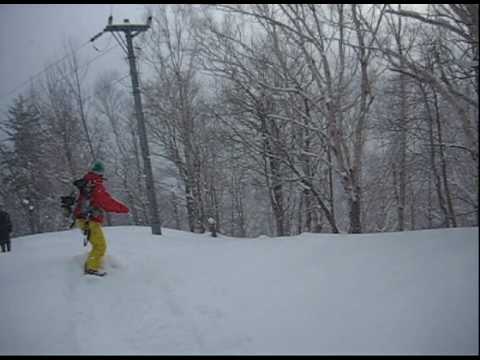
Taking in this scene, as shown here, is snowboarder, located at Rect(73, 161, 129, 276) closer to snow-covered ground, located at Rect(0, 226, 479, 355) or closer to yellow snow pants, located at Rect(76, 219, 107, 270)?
yellow snow pants, located at Rect(76, 219, 107, 270)

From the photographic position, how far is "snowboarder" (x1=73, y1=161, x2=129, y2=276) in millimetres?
4887

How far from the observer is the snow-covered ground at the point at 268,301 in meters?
2.59

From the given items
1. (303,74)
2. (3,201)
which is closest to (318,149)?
(303,74)

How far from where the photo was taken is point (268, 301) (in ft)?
11.8

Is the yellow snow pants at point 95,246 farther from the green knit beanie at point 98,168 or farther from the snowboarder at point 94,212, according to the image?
the green knit beanie at point 98,168

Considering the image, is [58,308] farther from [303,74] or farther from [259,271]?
[303,74]

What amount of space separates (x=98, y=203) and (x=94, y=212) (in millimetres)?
154

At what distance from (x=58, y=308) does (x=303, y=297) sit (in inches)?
125

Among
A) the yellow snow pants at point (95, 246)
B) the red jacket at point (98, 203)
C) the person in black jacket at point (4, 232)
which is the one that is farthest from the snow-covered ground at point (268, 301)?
the person in black jacket at point (4, 232)

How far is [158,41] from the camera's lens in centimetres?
Result: 1883

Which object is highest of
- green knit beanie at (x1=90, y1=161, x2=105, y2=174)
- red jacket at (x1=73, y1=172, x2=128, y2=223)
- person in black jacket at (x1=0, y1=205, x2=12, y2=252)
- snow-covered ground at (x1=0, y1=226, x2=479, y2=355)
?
green knit beanie at (x1=90, y1=161, x2=105, y2=174)

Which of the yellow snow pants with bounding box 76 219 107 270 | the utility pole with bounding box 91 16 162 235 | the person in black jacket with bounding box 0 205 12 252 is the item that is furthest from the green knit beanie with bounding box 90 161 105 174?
the person in black jacket with bounding box 0 205 12 252

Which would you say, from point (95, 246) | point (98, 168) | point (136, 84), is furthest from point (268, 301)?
point (136, 84)

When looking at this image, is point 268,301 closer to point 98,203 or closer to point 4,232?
point 98,203
